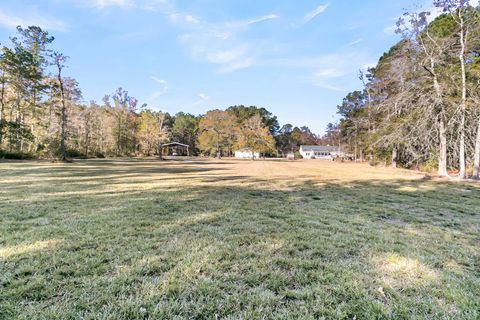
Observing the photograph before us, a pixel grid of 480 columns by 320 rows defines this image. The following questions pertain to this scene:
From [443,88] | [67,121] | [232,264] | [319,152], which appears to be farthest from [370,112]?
[319,152]

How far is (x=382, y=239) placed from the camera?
341 cm

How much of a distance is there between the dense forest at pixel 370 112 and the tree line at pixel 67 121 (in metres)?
0.10

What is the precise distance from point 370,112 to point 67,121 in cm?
3086

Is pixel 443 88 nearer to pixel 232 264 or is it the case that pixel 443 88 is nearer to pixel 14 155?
pixel 232 264

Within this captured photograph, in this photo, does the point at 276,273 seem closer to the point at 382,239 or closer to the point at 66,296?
the point at 66,296

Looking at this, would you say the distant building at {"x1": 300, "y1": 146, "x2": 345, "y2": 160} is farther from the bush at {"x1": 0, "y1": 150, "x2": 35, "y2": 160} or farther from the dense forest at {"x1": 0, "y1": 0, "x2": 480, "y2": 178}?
the bush at {"x1": 0, "y1": 150, "x2": 35, "y2": 160}

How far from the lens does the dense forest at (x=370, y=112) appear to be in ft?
40.5

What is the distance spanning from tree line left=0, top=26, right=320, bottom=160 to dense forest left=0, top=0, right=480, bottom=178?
96mm

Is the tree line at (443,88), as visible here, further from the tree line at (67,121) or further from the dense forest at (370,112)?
the tree line at (67,121)

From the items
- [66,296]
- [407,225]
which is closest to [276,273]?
[66,296]

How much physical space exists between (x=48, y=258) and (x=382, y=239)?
12.6ft

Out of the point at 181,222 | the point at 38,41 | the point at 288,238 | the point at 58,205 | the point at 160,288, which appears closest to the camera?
the point at 160,288

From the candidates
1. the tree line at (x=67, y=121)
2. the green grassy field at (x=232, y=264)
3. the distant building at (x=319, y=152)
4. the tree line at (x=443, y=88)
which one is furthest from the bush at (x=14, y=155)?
the distant building at (x=319, y=152)

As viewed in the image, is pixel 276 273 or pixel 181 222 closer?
pixel 276 273
